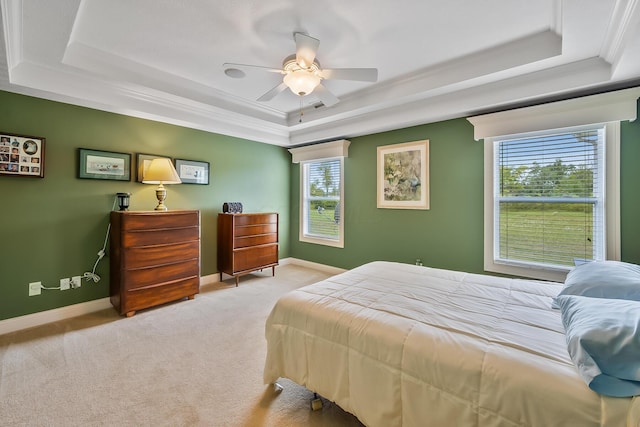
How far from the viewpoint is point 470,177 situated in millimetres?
3389

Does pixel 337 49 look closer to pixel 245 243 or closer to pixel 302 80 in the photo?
pixel 302 80

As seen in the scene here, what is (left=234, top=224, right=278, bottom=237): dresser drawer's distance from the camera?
4164mm

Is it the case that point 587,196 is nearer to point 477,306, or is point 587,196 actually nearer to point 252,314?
point 477,306

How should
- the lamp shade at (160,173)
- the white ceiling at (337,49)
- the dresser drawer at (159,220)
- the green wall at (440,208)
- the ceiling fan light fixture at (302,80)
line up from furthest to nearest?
the lamp shade at (160,173) → the dresser drawer at (159,220) → the green wall at (440,208) → the ceiling fan light fixture at (302,80) → the white ceiling at (337,49)

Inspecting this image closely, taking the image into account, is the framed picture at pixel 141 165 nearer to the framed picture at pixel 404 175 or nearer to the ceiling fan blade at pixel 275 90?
the ceiling fan blade at pixel 275 90

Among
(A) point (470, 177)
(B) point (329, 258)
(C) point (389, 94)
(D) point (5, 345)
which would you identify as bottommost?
(D) point (5, 345)

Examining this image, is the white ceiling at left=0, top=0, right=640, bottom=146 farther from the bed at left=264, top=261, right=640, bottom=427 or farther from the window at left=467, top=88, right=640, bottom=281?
the bed at left=264, top=261, right=640, bottom=427

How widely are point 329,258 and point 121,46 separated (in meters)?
3.93

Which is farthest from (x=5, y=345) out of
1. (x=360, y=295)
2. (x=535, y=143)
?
(x=535, y=143)

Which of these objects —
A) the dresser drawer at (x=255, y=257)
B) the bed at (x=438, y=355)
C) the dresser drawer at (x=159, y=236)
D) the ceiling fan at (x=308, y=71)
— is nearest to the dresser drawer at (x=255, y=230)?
the dresser drawer at (x=255, y=257)

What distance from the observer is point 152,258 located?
3125 mm

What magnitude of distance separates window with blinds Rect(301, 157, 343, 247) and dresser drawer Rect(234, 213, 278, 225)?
0.85m

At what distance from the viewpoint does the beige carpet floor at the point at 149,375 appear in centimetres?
162

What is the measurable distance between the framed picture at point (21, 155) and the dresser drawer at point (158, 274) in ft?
4.40
